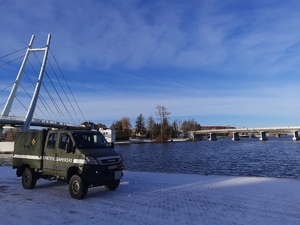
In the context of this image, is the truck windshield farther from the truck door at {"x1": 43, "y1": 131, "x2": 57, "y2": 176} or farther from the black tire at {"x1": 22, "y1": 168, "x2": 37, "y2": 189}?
the black tire at {"x1": 22, "y1": 168, "x2": 37, "y2": 189}

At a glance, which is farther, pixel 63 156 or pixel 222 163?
pixel 222 163

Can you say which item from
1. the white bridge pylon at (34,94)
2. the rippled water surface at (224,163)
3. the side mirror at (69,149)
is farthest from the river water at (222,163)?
the side mirror at (69,149)

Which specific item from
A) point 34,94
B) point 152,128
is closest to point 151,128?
point 152,128

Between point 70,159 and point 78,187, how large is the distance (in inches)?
39.5

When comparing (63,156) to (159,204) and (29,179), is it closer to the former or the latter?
(29,179)

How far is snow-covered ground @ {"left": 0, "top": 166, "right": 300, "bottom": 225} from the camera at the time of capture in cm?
702

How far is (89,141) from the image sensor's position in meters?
10.3

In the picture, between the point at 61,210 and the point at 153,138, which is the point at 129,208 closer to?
the point at 61,210

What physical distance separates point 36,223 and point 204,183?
755 cm

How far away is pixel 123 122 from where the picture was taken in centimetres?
12912

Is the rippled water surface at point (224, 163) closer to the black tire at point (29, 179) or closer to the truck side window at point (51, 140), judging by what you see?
the black tire at point (29, 179)

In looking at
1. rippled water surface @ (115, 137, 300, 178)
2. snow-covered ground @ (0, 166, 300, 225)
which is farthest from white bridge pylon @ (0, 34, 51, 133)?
snow-covered ground @ (0, 166, 300, 225)

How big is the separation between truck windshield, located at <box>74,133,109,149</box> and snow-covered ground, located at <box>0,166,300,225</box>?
1.76 metres

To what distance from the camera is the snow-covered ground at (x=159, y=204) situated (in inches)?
276
